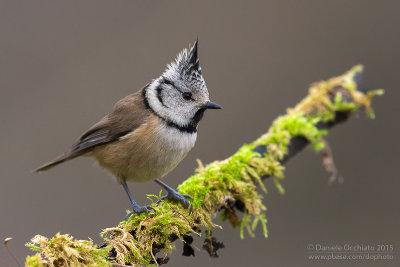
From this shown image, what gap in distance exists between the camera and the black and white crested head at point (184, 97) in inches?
141

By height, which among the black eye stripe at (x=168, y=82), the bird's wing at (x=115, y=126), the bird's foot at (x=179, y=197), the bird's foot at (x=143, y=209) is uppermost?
the black eye stripe at (x=168, y=82)

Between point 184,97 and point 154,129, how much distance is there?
0.40 m

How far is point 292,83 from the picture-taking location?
7.23 m

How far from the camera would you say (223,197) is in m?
3.35

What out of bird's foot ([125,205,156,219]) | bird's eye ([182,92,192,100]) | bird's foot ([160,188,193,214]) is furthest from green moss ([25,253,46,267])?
bird's eye ([182,92,192,100])

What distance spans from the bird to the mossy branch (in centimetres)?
22

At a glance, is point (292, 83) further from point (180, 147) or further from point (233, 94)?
point (180, 147)

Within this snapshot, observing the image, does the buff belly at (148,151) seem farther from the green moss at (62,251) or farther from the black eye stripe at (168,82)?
the green moss at (62,251)

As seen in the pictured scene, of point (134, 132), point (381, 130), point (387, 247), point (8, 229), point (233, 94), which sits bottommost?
point (387, 247)

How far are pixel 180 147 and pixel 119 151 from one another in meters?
0.49

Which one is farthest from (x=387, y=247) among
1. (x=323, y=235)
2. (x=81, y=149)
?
(x=81, y=149)

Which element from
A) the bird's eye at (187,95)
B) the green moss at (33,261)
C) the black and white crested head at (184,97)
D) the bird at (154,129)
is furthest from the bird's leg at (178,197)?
the green moss at (33,261)

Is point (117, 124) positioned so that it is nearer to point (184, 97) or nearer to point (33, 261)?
point (184, 97)

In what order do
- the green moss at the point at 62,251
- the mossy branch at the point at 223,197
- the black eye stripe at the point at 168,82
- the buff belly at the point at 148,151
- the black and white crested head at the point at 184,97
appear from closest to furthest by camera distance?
1. the green moss at the point at 62,251
2. the mossy branch at the point at 223,197
3. the buff belly at the point at 148,151
4. the black and white crested head at the point at 184,97
5. the black eye stripe at the point at 168,82
